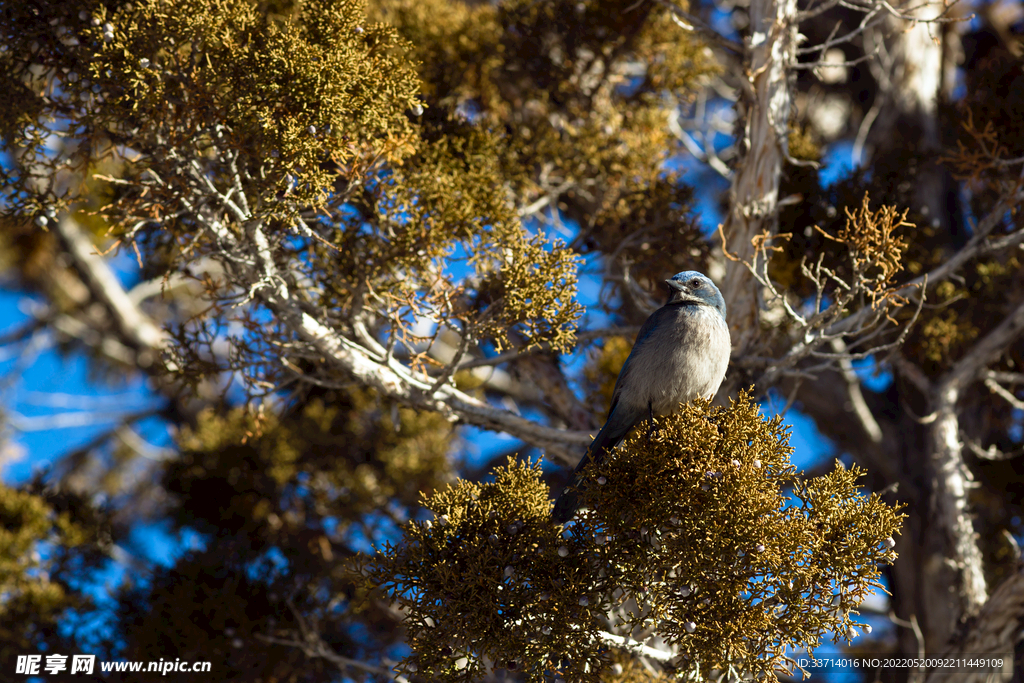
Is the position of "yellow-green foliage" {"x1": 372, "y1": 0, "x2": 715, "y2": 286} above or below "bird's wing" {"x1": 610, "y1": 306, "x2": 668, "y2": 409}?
above

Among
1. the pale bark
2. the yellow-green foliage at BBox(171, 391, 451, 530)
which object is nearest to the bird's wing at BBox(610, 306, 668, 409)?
the pale bark

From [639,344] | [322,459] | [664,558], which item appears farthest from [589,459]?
[322,459]

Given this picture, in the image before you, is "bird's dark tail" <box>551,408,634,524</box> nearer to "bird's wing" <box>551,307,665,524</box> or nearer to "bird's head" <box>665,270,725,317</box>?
"bird's wing" <box>551,307,665,524</box>

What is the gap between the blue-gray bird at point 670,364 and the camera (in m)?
4.45

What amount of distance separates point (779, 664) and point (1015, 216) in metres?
4.24

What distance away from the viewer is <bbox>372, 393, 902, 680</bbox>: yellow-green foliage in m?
3.75

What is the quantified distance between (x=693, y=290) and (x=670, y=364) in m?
0.57

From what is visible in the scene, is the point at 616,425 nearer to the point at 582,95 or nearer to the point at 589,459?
the point at 589,459

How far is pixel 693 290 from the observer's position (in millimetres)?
4766

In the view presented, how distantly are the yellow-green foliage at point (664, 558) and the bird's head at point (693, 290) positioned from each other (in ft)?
2.81

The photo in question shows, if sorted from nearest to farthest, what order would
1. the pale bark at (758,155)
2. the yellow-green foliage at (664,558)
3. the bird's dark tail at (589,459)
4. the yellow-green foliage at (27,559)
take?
1. the yellow-green foliage at (664,558)
2. the bird's dark tail at (589,459)
3. the pale bark at (758,155)
4. the yellow-green foliage at (27,559)

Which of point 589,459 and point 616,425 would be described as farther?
point 616,425

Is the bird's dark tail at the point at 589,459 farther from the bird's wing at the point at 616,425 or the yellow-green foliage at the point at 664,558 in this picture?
the yellow-green foliage at the point at 664,558

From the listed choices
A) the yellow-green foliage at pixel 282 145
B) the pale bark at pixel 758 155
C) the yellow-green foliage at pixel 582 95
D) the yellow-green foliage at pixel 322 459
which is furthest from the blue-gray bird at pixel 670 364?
the yellow-green foliage at pixel 322 459
